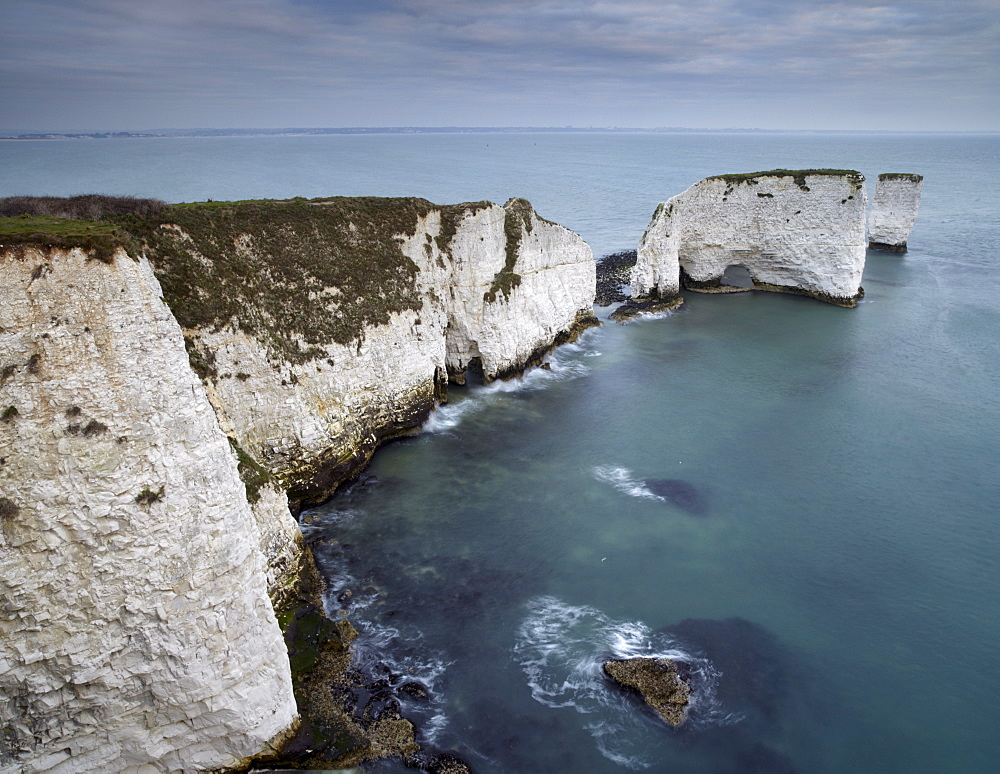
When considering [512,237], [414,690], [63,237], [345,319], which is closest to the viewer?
[63,237]

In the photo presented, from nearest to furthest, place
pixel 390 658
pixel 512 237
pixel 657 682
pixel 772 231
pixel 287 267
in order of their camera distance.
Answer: pixel 657 682, pixel 390 658, pixel 287 267, pixel 512 237, pixel 772 231

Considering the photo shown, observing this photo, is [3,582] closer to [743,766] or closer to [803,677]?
[743,766]

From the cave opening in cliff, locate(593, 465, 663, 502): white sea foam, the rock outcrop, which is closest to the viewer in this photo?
locate(593, 465, 663, 502): white sea foam

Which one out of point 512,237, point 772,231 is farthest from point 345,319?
point 772,231

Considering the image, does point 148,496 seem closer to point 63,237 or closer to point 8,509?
point 8,509

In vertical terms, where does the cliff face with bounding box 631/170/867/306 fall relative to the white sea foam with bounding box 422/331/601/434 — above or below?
above

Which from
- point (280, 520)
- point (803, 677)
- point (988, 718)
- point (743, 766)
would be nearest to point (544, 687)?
point (743, 766)

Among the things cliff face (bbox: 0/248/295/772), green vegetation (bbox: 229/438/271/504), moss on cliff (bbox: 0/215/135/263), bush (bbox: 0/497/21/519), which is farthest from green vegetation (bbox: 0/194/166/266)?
green vegetation (bbox: 229/438/271/504)

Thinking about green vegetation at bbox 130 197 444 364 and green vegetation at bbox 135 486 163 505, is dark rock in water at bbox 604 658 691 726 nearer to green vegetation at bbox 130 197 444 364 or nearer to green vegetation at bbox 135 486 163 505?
green vegetation at bbox 135 486 163 505
